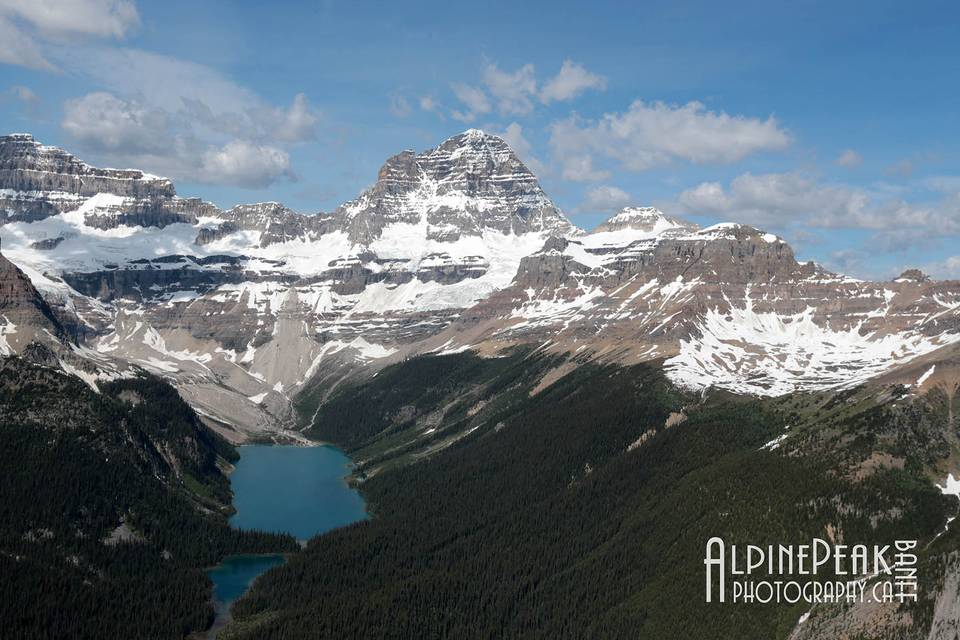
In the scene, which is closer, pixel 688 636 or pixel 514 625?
pixel 688 636

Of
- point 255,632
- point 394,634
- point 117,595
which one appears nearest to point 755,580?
point 394,634

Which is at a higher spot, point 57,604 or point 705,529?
point 705,529

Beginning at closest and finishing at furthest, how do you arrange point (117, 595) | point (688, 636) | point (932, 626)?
point (932, 626), point (688, 636), point (117, 595)

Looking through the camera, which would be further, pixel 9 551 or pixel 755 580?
pixel 9 551

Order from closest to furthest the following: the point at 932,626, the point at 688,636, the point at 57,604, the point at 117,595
→ the point at 932,626
the point at 688,636
the point at 57,604
the point at 117,595

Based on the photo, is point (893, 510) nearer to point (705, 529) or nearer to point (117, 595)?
point (705, 529)

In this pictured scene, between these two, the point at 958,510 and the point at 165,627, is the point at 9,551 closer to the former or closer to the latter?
the point at 165,627

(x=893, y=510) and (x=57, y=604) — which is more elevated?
(x=893, y=510)

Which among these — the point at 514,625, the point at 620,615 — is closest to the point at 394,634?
the point at 514,625

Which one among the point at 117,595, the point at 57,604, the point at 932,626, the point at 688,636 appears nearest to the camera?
the point at 932,626
